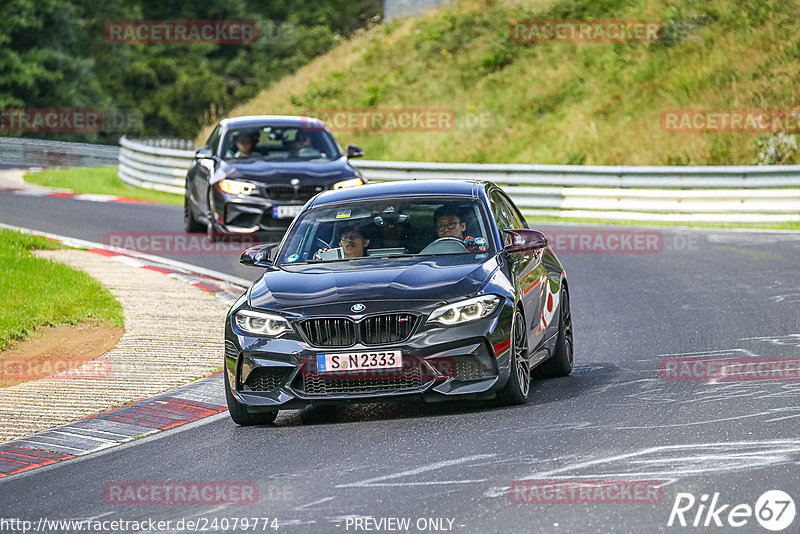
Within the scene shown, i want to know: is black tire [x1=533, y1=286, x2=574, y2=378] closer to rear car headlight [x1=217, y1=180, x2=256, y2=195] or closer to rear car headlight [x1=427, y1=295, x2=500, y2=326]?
rear car headlight [x1=427, y1=295, x2=500, y2=326]

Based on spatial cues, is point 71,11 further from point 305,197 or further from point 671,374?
point 671,374

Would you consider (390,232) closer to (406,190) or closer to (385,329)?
(406,190)

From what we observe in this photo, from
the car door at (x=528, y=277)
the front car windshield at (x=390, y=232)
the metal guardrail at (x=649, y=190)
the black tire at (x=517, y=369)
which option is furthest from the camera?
the metal guardrail at (x=649, y=190)

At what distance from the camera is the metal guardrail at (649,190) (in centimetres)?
2203

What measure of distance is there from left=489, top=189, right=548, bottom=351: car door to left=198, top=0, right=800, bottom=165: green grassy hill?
55.1 feet

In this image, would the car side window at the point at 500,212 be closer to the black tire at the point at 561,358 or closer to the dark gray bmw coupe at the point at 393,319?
the dark gray bmw coupe at the point at 393,319

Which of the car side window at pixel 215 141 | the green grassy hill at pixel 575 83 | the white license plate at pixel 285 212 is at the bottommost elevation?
the green grassy hill at pixel 575 83

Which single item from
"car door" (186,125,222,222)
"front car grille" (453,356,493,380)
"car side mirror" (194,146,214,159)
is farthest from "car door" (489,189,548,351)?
"car side mirror" (194,146,214,159)

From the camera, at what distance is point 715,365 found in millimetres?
10023

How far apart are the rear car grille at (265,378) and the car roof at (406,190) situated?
6.28 ft

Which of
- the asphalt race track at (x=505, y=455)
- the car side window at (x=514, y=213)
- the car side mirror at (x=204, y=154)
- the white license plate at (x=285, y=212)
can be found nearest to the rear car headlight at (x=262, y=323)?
the asphalt race track at (x=505, y=455)

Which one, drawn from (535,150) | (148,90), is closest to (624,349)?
(535,150)

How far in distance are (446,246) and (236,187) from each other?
30.8 ft

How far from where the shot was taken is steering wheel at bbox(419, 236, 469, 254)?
9391 millimetres
